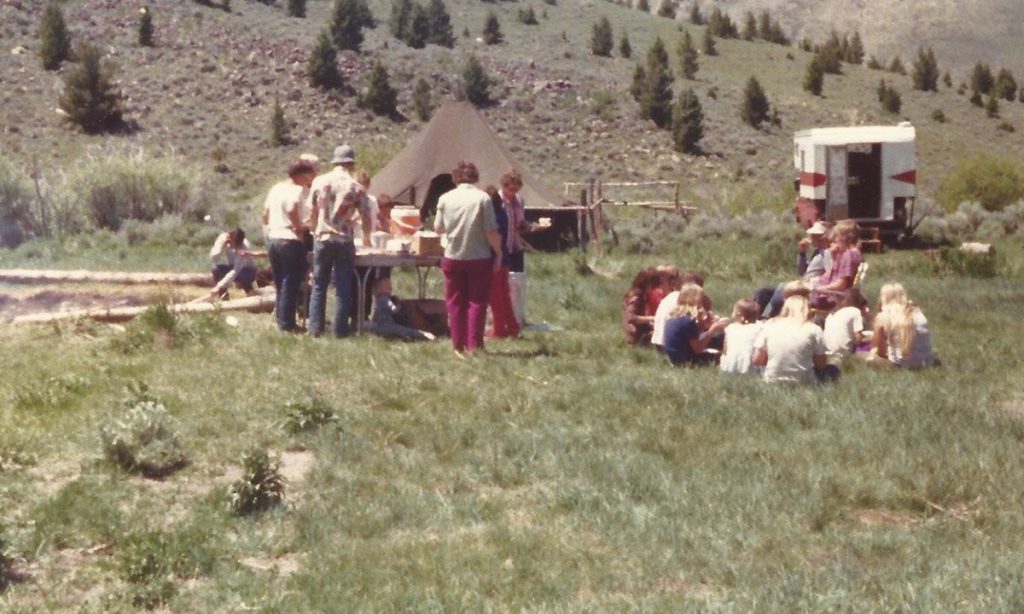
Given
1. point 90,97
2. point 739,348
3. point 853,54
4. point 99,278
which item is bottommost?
point 99,278

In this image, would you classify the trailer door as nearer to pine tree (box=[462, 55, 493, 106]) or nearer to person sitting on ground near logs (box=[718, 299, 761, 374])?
person sitting on ground near logs (box=[718, 299, 761, 374])

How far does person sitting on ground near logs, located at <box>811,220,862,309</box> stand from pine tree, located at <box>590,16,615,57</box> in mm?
62218

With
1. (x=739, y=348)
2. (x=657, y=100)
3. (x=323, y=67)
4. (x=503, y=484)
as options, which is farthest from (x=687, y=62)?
(x=503, y=484)

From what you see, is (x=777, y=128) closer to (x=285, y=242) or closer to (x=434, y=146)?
(x=434, y=146)

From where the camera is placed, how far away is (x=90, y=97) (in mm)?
46812

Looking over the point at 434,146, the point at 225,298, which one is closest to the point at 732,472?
the point at 225,298

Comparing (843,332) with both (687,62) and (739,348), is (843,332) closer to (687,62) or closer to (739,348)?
(739,348)

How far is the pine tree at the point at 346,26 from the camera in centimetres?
5956

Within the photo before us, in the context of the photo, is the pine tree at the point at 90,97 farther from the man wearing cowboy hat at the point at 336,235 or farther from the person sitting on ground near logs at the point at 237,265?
the man wearing cowboy hat at the point at 336,235

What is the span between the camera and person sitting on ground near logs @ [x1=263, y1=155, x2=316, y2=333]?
11656 mm

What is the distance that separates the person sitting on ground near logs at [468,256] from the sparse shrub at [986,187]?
3117 centimetres

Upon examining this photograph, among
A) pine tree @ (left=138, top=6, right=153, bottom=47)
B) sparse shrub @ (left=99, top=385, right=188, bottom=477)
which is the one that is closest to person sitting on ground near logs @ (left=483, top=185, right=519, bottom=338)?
sparse shrub @ (left=99, top=385, right=188, bottom=477)

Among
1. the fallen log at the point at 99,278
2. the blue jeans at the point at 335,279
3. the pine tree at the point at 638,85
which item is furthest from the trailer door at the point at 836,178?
the pine tree at the point at 638,85

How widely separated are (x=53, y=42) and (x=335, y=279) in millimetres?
43759
